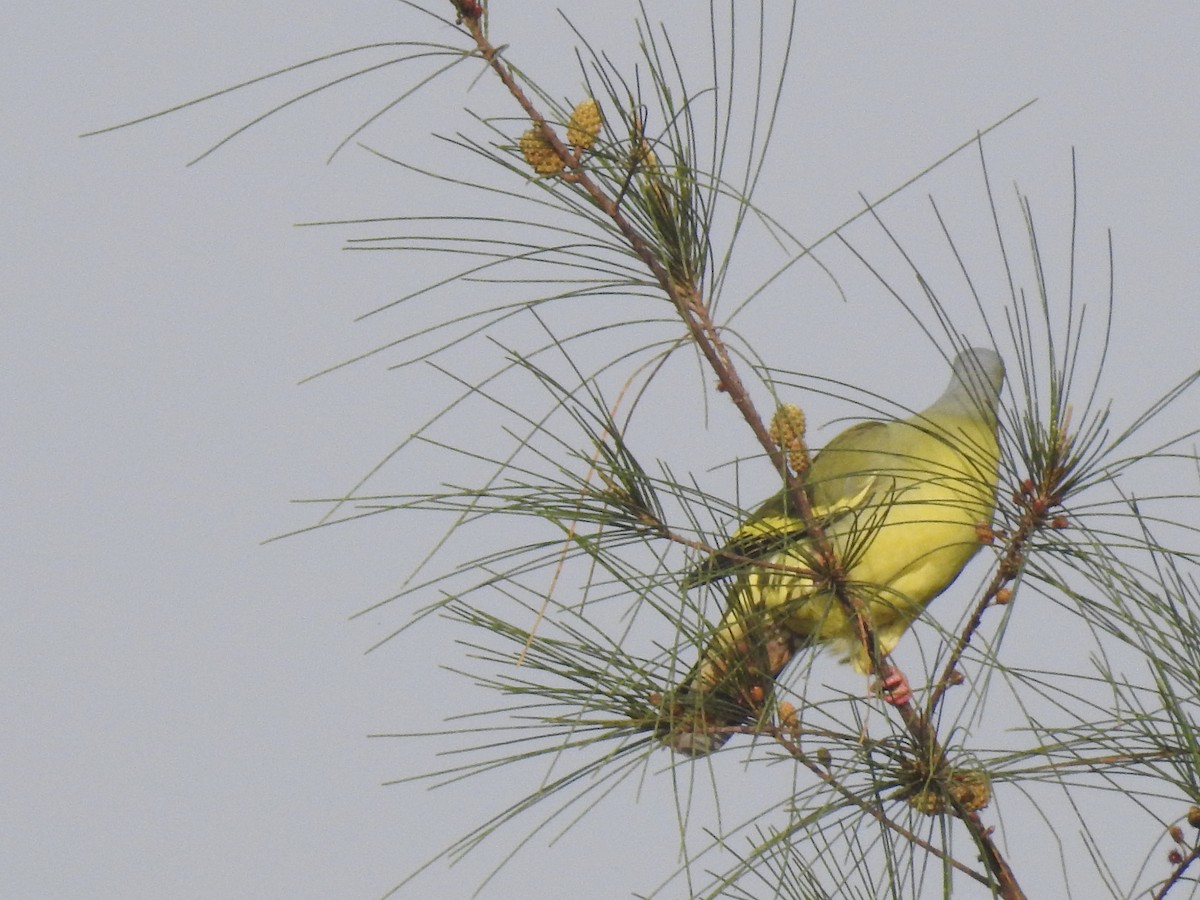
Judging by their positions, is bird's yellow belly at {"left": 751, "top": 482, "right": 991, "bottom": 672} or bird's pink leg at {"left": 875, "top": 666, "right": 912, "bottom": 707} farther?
bird's yellow belly at {"left": 751, "top": 482, "right": 991, "bottom": 672}

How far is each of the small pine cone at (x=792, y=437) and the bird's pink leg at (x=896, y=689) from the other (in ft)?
0.78

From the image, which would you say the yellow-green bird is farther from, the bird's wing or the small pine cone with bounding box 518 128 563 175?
the small pine cone with bounding box 518 128 563 175

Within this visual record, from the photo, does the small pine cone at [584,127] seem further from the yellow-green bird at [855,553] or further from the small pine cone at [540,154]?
the yellow-green bird at [855,553]

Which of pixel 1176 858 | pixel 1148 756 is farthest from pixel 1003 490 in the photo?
pixel 1176 858

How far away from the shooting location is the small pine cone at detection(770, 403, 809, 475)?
151cm

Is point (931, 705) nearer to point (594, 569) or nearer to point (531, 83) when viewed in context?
point (594, 569)

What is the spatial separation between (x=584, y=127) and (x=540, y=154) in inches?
2.1

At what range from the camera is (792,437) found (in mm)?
1528

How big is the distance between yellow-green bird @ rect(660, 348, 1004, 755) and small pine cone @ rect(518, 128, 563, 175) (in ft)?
1.32

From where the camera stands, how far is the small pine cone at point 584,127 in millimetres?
1456

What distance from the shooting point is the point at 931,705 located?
1.62 meters

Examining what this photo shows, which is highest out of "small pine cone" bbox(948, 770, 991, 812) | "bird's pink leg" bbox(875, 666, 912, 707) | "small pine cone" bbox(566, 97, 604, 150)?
"small pine cone" bbox(566, 97, 604, 150)

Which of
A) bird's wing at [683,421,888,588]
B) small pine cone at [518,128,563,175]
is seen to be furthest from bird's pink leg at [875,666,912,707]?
small pine cone at [518,128,563,175]

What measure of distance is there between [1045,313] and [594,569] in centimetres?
52
